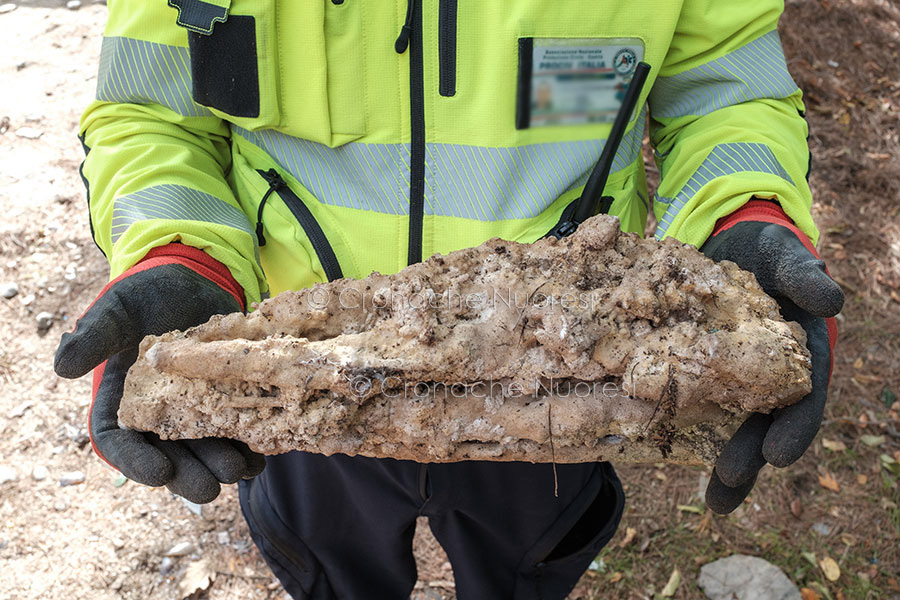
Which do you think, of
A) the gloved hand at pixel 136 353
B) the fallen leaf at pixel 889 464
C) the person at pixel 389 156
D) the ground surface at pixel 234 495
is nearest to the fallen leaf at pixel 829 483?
the ground surface at pixel 234 495

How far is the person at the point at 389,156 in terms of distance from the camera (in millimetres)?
1624

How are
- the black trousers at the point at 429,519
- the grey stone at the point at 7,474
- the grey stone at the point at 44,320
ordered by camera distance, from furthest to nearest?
the grey stone at the point at 44,320
the grey stone at the point at 7,474
the black trousers at the point at 429,519

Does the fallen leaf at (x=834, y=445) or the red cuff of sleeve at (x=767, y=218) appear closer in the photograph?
the red cuff of sleeve at (x=767, y=218)

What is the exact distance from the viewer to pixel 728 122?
186 cm

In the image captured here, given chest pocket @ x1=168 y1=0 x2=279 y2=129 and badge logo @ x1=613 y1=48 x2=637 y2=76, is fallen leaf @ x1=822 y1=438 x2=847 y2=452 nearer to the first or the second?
badge logo @ x1=613 y1=48 x2=637 y2=76

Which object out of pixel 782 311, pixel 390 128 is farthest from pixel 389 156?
pixel 782 311

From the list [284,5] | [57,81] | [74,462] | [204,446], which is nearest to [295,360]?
[204,446]

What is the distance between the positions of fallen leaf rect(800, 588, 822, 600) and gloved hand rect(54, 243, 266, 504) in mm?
2385

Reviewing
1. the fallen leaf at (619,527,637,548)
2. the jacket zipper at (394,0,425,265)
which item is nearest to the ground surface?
the fallen leaf at (619,527,637,548)

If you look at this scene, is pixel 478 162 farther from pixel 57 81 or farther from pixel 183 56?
pixel 57 81

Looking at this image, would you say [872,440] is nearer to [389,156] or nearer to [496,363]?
[496,363]

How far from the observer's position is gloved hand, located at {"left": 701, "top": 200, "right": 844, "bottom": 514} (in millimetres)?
1447

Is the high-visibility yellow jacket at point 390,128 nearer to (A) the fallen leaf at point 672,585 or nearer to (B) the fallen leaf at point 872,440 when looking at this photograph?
(A) the fallen leaf at point 672,585

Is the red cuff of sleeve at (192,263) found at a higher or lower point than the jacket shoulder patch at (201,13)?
lower
